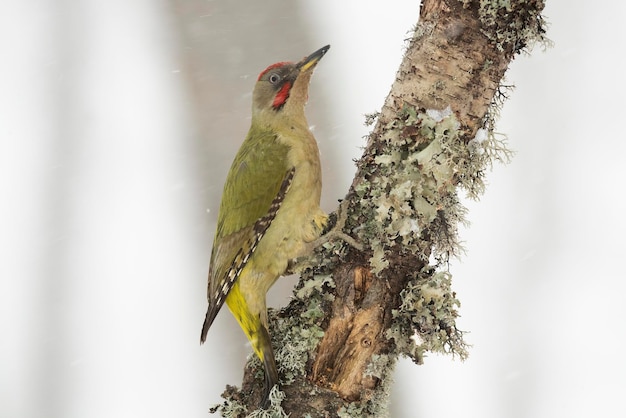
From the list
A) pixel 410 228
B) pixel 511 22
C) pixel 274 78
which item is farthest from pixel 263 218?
pixel 511 22

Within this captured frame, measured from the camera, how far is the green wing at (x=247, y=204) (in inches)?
137

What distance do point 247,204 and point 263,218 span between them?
0.39ft

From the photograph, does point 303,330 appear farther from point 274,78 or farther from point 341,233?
point 274,78

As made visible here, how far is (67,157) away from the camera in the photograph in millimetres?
6707

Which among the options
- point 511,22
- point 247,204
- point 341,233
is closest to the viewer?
point 511,22

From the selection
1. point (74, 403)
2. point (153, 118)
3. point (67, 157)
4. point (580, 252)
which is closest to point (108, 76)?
point (153, 118)

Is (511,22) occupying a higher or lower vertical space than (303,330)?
higher

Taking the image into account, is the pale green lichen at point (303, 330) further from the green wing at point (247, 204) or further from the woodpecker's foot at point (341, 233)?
the green wing at point (247, 204)

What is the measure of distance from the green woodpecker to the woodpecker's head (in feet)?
0.28

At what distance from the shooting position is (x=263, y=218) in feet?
11.8

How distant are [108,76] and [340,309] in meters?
5.89

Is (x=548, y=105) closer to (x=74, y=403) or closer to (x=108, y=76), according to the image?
(x=108, y=76)

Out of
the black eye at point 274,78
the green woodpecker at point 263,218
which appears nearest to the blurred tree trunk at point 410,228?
the green woodpecker at point 263,218

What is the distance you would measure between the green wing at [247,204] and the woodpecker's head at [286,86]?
0.30 meters
